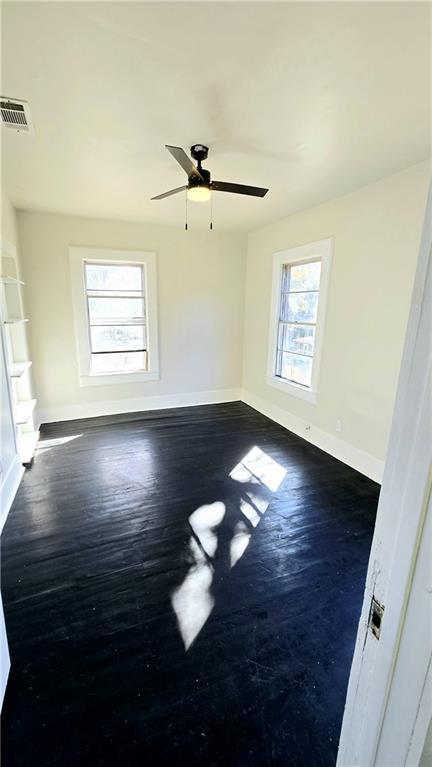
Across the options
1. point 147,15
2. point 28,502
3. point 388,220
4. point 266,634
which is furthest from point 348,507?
point 147,15

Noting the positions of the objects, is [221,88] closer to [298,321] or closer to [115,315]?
[298,321]

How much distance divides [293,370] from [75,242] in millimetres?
3190

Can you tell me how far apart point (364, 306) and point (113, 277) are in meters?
3.17

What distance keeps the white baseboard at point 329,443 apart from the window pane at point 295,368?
1.52 feet

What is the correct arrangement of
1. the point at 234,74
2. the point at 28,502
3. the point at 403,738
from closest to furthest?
1. the point at 403,738
2. the point at 234,74
3. the point at 28,502

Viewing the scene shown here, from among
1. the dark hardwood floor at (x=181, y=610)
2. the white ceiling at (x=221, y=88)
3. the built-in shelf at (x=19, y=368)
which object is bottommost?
the dark hardwood floor at (x=181, y=610)

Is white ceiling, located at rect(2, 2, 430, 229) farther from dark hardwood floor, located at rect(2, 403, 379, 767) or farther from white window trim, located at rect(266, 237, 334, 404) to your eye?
dark hardwood floor, located at rect(2, 403, 379, 767)

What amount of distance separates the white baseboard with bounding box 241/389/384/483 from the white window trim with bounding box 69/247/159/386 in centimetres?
175

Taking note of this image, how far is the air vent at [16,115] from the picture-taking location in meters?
1.76

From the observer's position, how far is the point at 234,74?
1.54 meters

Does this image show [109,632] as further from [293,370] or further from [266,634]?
[293,370]

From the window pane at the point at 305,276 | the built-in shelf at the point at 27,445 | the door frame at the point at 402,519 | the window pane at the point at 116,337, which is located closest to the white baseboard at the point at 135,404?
the built-in shelf at the point at 27,445

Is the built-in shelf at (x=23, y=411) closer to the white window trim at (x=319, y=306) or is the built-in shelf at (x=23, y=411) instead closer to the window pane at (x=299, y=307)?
the white window trim at (x=319, y=306)

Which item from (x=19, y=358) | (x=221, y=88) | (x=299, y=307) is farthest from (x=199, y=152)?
(x=19, y=358)
